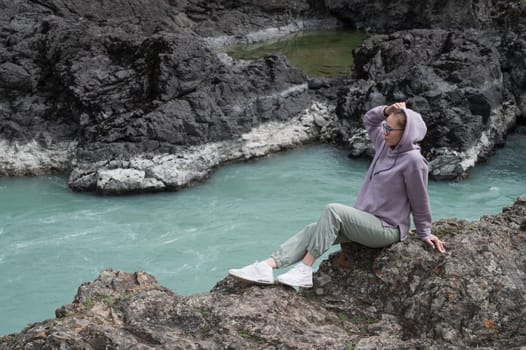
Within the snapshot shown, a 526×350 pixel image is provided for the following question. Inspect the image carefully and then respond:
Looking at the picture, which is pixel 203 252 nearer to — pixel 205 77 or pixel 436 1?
pixel 205 77

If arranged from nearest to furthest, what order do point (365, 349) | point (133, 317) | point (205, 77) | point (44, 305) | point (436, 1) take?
point (365, 349), point (133, 317), point (44, 305), point (205, 77), point (436, 1)

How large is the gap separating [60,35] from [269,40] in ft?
51.0

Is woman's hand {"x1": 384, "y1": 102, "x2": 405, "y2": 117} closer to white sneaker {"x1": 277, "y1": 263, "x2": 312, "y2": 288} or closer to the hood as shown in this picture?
the hood

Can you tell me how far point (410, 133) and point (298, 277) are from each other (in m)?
1.42

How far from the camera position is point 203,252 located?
1150 centimetres

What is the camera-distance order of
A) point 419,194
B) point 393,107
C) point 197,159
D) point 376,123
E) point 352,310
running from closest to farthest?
point 352,310
point 419,194
point 393,107
point 376,123
point 197,159

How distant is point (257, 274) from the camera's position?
4.99m

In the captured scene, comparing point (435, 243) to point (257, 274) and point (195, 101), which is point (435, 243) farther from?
point (195, 101)

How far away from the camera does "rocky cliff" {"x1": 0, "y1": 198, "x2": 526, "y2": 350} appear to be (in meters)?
4.24

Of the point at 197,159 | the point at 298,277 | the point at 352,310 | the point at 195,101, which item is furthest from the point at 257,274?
the point at 195,101

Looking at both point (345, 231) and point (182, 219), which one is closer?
point (345, 231)

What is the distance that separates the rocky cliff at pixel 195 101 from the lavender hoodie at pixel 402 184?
30.6ft

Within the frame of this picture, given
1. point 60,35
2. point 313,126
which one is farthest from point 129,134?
point 313,126

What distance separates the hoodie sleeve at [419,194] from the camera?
197 inches
